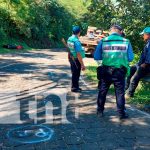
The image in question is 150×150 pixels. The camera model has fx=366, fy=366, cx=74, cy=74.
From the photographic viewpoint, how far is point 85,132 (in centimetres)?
644

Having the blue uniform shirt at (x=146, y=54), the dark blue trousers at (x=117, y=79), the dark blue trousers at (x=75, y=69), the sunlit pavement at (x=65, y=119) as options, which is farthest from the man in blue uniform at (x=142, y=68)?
the dark blue trousers at (x=117, y=79)

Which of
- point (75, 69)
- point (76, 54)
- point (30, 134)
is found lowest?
point (30, 134)

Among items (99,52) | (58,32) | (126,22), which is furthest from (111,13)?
(58,32)

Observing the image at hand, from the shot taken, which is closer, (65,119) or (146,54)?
(65,119)

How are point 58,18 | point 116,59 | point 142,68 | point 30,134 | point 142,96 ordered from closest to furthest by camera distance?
point 30,134 → point 116,59 → point 142,68 → point 142,96 → point 58,18

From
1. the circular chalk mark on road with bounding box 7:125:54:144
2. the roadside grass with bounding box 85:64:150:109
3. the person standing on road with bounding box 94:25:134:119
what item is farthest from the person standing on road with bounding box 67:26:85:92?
the circular chalk mark on road with bounding box 7:125:54:144

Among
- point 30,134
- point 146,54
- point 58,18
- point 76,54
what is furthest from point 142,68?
point 58,18

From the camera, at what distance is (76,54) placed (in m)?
9.52

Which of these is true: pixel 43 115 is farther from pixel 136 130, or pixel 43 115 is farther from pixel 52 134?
pixel 136 130

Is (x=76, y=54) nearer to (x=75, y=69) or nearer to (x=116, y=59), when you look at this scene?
(x=75, y=69)

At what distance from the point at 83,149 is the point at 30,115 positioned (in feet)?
6.94

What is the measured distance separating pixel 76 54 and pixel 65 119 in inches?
107

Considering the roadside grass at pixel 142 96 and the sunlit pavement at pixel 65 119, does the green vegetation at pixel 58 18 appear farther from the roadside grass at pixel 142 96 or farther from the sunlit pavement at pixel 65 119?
the sunlit pavement at pixel 65 119

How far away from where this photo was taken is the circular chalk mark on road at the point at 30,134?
598cm
